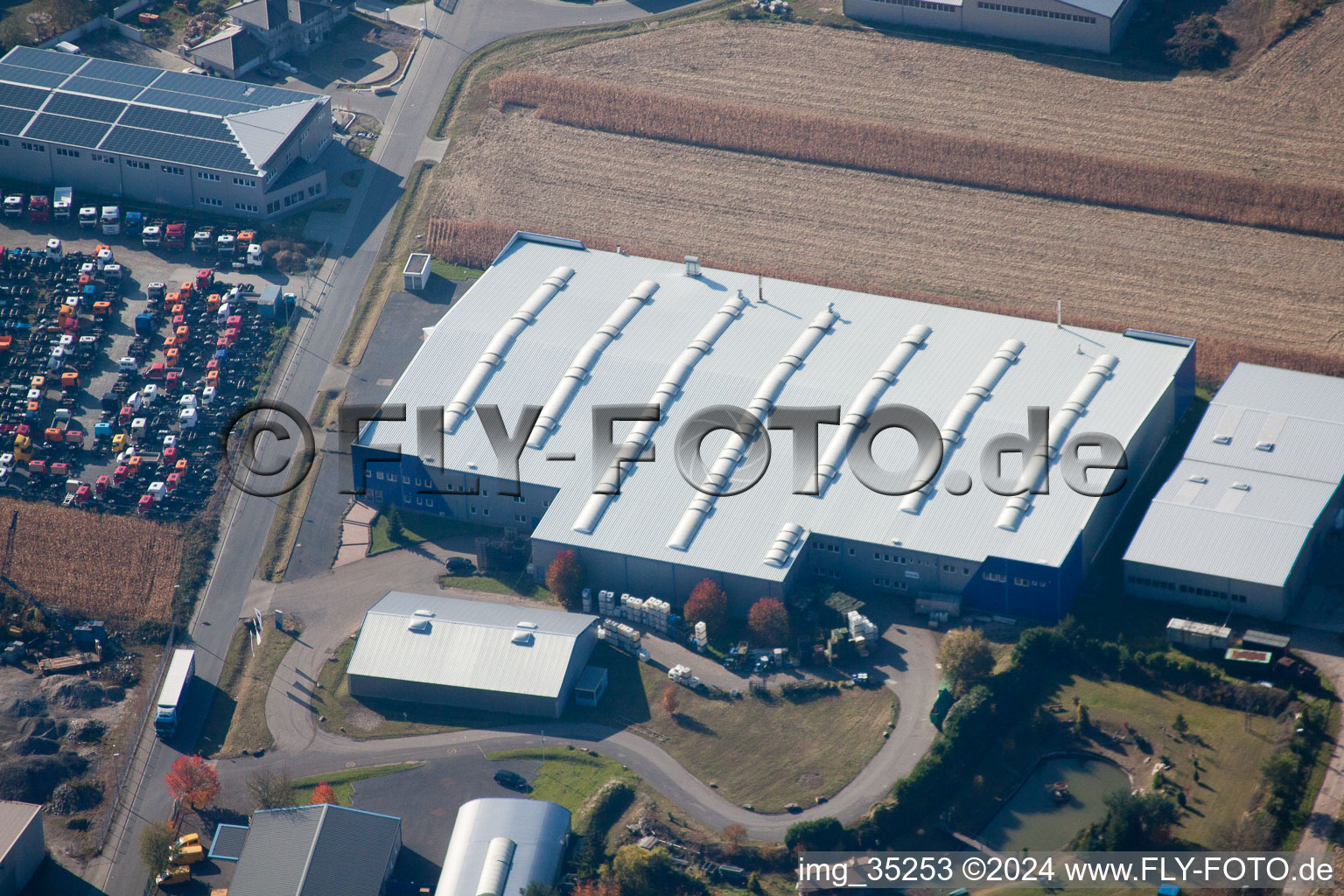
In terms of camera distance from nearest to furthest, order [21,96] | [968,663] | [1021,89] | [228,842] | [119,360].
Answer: [228,842], [968,663], [119,360], [21,96], [1021,89]

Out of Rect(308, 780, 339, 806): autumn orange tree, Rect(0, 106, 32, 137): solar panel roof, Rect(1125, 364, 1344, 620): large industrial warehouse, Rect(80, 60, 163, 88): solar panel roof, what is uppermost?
Rect(1125, 364, 1344, 620): large industrial warehouse

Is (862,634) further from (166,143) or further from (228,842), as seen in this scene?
(166,143)

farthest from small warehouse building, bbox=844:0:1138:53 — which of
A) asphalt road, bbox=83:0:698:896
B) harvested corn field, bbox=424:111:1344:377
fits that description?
asphalt road, bbox=83:0:698:896

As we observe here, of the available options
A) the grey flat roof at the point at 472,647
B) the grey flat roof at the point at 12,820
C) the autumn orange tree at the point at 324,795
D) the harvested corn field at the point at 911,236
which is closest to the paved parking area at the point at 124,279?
the harvested corn field at the point at 911,236

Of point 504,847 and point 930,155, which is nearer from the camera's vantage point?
point 504,847

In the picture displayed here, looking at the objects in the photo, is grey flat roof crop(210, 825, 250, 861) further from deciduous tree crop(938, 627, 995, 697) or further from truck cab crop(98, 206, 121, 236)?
truck cab crop(98, 206, 121, 236)

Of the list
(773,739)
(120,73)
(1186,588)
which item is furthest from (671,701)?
(120,73)
